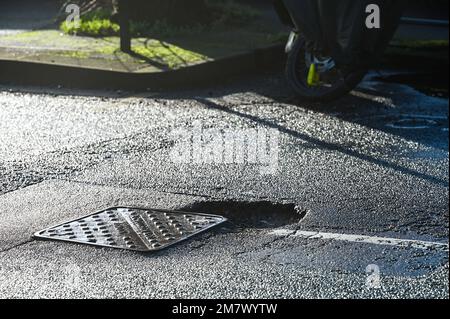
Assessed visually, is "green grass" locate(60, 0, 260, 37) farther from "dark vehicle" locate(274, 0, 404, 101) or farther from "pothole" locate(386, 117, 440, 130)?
"pothole" locate(386, 117, 440, 130)

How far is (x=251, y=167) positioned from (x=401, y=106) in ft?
8.83

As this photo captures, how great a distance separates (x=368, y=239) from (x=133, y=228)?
4.44 feet

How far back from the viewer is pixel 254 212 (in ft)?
21.2

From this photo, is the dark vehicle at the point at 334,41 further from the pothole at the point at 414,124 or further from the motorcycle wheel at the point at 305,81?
the pothole at the point at 414,124

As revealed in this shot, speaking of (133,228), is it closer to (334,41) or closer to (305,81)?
(334,41)

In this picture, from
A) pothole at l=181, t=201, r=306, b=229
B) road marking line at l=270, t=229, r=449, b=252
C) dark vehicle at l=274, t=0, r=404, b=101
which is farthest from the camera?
dark vehicle at l=274, t=0, r=404, b=101

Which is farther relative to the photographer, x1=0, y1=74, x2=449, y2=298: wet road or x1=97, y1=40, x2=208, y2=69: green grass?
x1=97, y1=40, x2=208, y2=69: green grass

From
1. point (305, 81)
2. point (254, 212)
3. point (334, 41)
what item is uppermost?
point (334, 41)

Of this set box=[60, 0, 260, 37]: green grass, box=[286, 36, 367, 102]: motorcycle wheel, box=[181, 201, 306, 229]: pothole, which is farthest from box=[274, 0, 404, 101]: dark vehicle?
box=[181, 201, 306, 229]: pothole

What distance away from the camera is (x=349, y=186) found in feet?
22.8

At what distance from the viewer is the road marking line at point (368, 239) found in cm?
573

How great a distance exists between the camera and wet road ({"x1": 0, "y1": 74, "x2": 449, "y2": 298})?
5211 mm

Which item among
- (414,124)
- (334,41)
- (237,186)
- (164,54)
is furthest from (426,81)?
(237,186)
